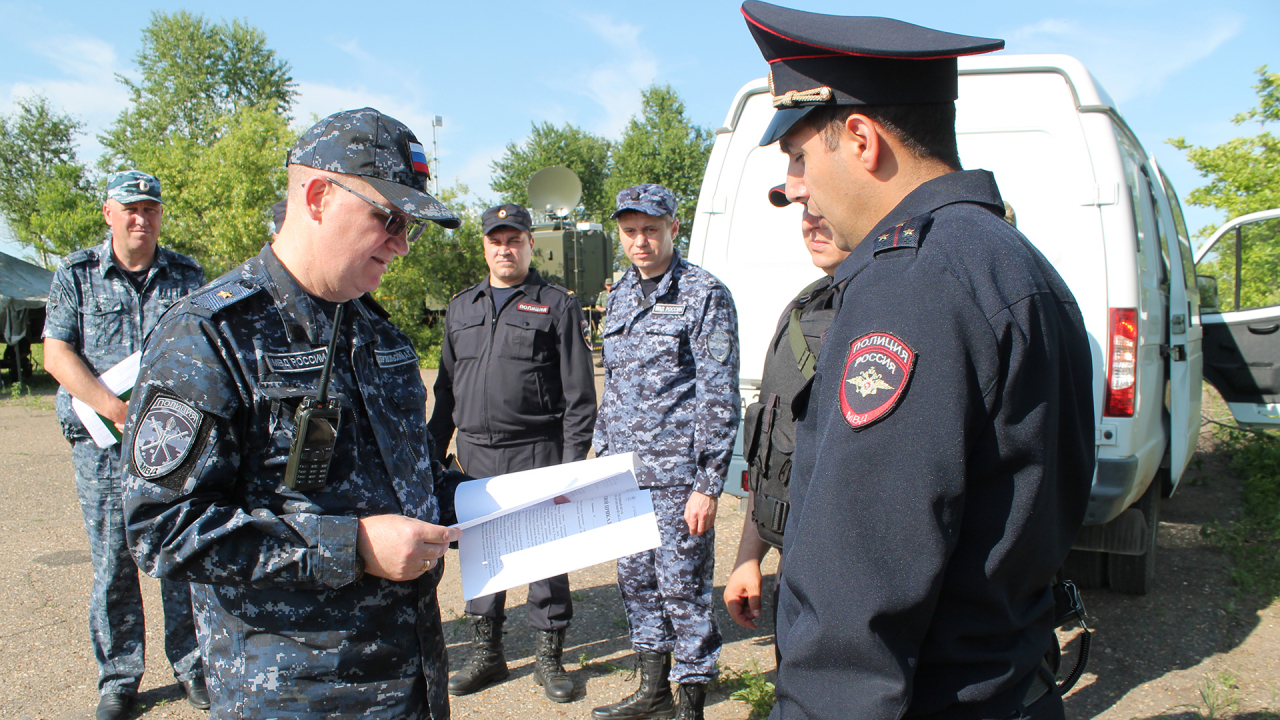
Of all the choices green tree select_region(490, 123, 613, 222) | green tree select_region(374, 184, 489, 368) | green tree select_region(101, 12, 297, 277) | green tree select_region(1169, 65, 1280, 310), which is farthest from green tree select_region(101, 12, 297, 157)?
green tree select_region(1169, 65, 1280, 310)

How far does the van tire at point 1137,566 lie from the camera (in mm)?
4066

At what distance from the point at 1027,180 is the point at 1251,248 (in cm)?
349

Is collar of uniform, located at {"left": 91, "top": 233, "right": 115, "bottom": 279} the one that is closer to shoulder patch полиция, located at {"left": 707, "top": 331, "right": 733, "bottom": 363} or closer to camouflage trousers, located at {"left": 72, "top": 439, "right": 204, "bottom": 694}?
camouflage trousers, located at {"left": 72, "top": 439, "right": 204, "bottom": 694}

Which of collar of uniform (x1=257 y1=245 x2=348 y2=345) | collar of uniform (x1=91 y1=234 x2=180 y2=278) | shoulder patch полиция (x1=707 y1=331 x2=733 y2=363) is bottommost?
shoulder patch полиция (x1=707 y1=331 x2=733 y2=363)

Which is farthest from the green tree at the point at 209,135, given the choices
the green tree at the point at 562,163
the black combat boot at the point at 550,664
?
the black combat boot at the point at 550,664

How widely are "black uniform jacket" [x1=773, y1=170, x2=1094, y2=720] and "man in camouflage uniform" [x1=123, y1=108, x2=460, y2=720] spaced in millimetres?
806

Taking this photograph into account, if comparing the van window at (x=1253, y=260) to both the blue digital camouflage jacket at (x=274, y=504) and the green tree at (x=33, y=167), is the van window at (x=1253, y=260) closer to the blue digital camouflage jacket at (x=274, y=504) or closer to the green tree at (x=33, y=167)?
the blue digital camouflage jacket at (x=274, y=504)

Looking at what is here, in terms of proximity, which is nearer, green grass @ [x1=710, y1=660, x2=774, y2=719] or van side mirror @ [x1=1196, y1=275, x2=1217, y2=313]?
green grass @ [x1=710, y1=660, x2=774, y2=719]

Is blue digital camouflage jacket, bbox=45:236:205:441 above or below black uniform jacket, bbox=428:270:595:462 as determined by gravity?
above

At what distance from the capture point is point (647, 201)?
3.28 metres

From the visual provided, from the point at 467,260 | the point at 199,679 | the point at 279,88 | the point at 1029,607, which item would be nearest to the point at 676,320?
the point at 1029,607

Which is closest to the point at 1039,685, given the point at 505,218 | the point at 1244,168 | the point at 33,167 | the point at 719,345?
the point at 719,345

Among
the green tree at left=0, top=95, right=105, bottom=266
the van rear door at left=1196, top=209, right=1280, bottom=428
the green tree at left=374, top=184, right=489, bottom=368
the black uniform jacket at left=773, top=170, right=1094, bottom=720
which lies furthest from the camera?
the green tree at left=0, top=95, right=105, bottom=266

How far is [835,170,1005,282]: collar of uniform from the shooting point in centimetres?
113
